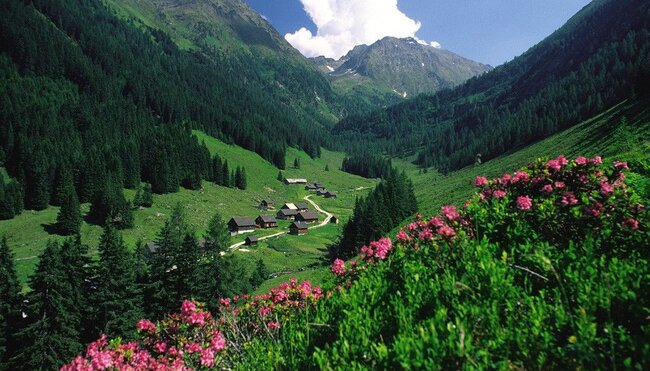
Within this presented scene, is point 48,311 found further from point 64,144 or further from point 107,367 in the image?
point 64,144

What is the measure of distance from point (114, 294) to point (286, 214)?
85.4 meters

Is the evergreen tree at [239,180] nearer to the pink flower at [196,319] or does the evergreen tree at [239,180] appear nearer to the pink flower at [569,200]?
the pink flower at [196,319]

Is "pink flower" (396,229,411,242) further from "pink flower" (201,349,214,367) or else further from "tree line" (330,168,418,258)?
"tree line" (330,168,418,258)

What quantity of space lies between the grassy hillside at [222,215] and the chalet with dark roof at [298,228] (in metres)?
3.28

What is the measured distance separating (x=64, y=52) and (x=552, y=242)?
746 feet

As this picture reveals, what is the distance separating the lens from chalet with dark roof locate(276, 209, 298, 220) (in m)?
122

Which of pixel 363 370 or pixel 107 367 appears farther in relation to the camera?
pixel 107 367

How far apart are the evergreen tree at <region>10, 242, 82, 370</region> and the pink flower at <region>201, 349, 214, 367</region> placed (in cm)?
3308

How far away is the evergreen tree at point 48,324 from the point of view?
31641mm

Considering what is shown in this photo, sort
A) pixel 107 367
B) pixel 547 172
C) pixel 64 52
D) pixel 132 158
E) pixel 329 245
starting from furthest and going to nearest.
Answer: pixel 64 52 → pixel 132 158 → pixel 329 245 → pixel 547 172 → pixel 107 367

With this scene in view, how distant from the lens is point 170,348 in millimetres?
8758

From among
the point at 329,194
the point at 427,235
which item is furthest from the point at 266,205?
the point at 427,235

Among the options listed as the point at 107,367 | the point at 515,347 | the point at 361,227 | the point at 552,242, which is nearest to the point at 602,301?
the point at 515,347

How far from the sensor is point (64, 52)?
178 meters
